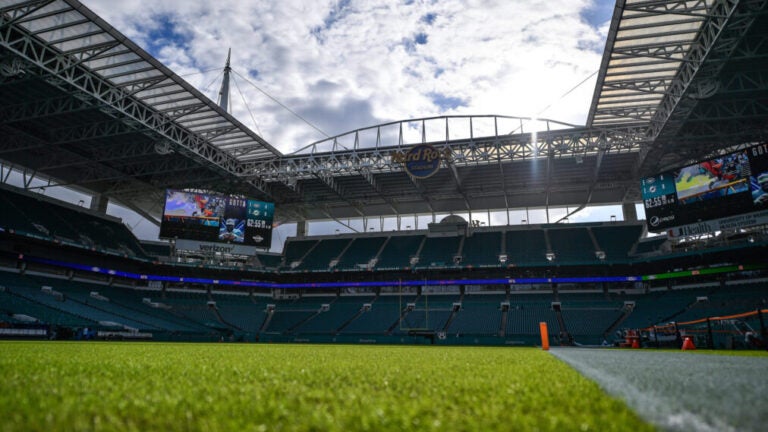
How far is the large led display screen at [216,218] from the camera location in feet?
125

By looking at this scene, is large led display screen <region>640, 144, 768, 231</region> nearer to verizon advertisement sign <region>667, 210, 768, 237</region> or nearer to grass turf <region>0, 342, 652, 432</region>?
verizon advertisement sign <region>667, 210, 768, 237</region>

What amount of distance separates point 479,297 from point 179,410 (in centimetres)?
4219

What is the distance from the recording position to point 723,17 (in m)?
17.2

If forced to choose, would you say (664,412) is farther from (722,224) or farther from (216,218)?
(216,218)

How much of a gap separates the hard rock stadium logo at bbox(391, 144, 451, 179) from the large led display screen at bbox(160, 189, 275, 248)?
17046 millimetres

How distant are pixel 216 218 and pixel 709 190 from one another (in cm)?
4080

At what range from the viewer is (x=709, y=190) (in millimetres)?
29578

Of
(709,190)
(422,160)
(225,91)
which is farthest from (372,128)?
(709,190)

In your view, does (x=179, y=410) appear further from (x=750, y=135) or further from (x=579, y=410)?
(x=750, y=135)

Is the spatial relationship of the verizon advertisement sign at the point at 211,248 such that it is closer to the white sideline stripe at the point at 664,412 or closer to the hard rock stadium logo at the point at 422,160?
the hard rock stadium logo at the point at 422,160

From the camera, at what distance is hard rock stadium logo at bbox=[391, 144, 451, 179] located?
30.9 meters

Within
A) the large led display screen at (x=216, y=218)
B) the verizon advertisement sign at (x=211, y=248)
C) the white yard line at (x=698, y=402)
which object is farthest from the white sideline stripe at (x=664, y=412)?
the verizon advertisement sign at (x=211, y=248)

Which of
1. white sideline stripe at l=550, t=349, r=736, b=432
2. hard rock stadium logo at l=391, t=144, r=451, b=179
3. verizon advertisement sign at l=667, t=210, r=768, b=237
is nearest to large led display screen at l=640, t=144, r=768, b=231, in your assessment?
verizon advertisement sign at l=667, t=210, r=768, b=237

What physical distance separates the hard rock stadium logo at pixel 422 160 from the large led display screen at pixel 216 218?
17.0 meters
